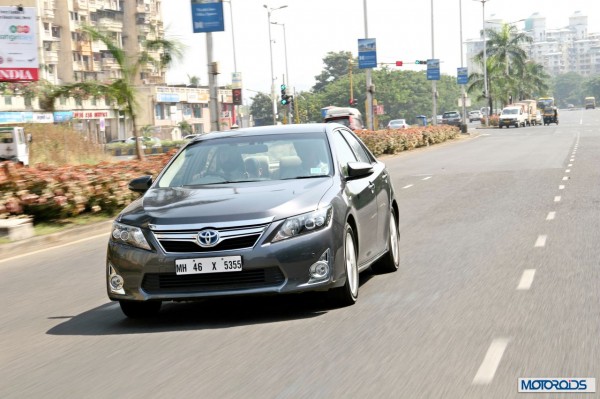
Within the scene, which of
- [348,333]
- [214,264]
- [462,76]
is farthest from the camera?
[462,76]

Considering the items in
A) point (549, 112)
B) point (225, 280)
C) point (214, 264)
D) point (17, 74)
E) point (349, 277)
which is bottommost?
point (549, 112)

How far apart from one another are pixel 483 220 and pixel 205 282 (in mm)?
8559

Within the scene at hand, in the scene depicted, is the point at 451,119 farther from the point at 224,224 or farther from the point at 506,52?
the point at 224,224

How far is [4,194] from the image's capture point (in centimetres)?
1669

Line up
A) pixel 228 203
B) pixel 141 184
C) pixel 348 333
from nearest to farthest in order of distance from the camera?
pixel 348 333 → pixel 228 203 → pixel 141 184

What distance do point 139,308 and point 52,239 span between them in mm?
8063

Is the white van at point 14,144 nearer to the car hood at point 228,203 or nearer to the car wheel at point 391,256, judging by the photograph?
the car wheel at point 391,256

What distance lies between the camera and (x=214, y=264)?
7637mm

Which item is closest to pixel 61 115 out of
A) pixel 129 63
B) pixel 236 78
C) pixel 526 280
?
pixel 236 78

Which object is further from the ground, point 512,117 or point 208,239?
point 208,239

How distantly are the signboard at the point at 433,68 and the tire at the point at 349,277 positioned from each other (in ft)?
214

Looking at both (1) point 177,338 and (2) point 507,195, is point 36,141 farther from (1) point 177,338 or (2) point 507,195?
(1) point 177,338

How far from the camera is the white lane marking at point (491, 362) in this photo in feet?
18.9

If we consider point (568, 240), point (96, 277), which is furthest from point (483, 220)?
point (96, 277)
